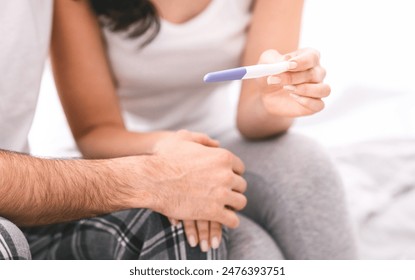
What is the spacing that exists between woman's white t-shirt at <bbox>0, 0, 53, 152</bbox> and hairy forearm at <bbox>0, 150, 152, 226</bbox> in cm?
18

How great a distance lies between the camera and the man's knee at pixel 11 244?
2.07 ft

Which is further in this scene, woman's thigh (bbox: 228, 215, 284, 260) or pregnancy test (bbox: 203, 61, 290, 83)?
woman's thigh (bbox: 228, 215, 284, 260)

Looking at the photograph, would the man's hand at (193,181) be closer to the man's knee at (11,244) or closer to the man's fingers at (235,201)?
the man's fingers at (235,201)

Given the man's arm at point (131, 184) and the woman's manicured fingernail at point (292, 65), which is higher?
the woman's manicured fingernail at point (292, 65)

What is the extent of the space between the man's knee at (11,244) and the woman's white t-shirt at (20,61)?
0.27 meters

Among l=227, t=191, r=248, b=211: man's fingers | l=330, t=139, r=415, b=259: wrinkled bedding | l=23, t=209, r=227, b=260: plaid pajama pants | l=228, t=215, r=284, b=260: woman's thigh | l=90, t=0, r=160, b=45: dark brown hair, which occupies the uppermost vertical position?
l=90, t=0, r=160, b=45: dark brown hair

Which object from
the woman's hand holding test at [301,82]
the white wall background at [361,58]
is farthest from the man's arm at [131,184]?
the white wall background at [361,58]

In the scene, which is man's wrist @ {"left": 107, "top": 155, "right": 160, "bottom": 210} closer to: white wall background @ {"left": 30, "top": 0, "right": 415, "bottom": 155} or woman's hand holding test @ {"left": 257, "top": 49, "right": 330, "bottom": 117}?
woman's hand holding test @ {"left": 257, "top": 49, "right": 330, "bottom": 117}

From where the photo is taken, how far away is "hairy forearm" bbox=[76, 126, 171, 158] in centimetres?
90

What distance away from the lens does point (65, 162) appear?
0.77 m

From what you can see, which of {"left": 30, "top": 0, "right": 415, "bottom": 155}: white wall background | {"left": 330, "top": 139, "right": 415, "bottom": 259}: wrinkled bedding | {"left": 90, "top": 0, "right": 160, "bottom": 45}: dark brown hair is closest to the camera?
{"left": 90, "top": 0, "right": 160, "bottom": 45}: dark brown hair

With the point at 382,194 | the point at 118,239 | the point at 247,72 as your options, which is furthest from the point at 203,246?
the point at 382,194

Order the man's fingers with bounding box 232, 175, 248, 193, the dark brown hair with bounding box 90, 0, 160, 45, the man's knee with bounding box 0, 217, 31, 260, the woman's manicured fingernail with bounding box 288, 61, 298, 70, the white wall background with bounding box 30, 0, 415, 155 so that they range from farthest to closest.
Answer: the white wall background with bounding box 30, 0, 415, 155
the dark brown hair with bounding box 90, 0, 160, 45
the man's fingers with bounding box 232, 175, 248, 193
the woman's manicured fingernail with bounding box 288, 61, 298, 70
the man's knee with bounding box 0, 217, 31, 260

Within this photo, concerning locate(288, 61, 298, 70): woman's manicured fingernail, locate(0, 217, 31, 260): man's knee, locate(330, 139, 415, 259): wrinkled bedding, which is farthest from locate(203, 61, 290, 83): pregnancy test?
locate(330, 139, 415, 259): wrinkled bedding
